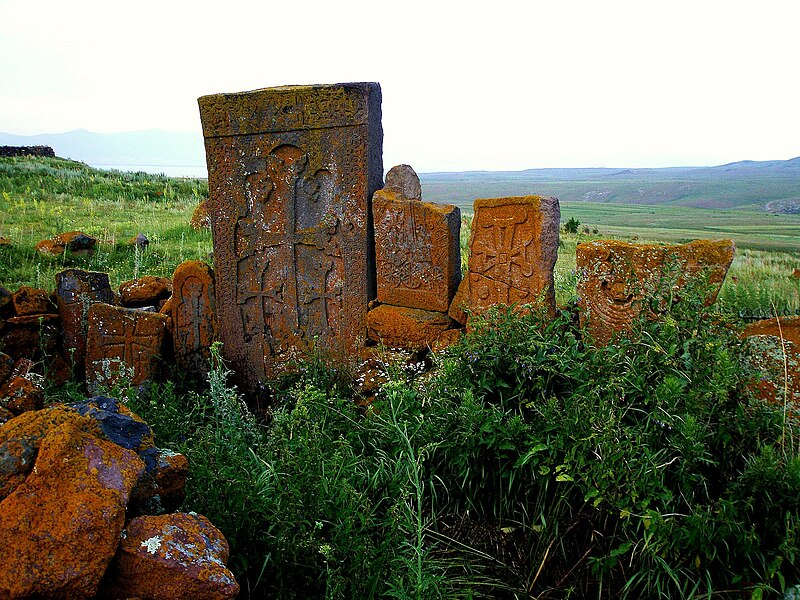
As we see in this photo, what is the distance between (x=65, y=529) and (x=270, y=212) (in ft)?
11.7

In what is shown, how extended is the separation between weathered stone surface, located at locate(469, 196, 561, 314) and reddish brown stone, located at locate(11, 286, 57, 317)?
3.41 m

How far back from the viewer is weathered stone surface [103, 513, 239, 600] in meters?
1.89

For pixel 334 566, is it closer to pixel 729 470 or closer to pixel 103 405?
pixel 103 405

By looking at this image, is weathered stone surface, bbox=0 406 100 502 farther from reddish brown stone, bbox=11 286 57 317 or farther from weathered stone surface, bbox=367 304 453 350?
reddish brown stone, bbox=11 286 57 317

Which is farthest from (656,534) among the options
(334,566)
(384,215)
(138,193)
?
(138,193)

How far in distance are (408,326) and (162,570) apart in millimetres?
2988

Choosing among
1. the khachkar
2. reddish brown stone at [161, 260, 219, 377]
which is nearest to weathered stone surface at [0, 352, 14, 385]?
reddish brown stone at [161, 260, 219, 377]

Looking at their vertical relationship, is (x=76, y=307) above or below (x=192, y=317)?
above

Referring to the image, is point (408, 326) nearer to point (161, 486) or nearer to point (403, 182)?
point (403, 182)

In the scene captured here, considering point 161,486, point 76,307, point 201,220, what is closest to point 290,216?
point 76,307

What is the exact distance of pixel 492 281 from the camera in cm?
439

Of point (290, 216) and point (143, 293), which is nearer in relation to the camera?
point (290, 216)

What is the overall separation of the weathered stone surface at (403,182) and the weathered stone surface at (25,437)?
3026 millimetres

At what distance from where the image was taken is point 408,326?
4.72 meters
